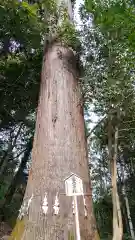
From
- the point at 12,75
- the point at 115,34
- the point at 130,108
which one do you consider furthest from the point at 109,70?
the point at 12,75

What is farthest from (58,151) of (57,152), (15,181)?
(15,181)

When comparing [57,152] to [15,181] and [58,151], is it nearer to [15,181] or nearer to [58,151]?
[58,151]

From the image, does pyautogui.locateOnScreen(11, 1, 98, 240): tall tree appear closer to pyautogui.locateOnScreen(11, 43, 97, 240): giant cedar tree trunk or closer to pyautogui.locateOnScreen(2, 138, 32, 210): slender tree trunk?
pyautogui.locateOnScreen(11, 43, 97, 240): giant cedar tree trunk

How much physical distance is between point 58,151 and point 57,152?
2 centimetres

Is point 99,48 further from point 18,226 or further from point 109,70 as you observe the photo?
point 18,226

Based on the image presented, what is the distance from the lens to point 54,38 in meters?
5.19

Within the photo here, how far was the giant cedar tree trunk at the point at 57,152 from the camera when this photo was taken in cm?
307

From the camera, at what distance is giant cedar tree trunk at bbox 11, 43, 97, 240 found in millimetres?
3072

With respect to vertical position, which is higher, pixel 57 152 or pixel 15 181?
pixel 15 181

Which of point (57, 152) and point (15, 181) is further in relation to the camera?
point (15, 181)

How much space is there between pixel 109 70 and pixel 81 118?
174 cm

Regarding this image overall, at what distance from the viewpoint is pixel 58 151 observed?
11.9 ft

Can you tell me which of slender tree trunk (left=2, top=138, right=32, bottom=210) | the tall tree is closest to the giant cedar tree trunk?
the tall tree

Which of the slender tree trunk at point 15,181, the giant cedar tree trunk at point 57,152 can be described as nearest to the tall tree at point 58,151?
the giant cedar tree trunk at point 57,152
